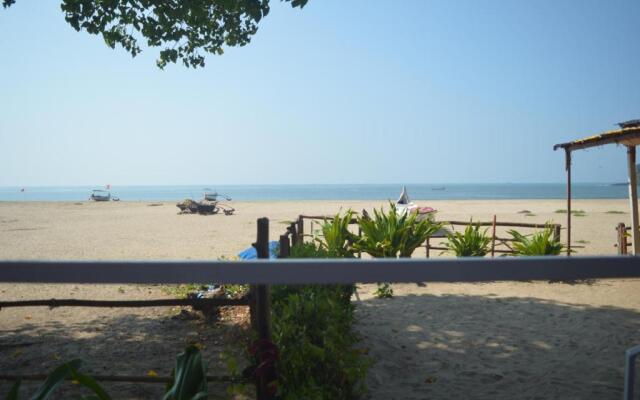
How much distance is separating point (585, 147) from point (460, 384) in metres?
6.42

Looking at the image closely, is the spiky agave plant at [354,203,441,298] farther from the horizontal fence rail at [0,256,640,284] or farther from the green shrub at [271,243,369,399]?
the horizontal fence rail at [0,256,640,284]

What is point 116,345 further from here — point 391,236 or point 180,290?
point 391,236

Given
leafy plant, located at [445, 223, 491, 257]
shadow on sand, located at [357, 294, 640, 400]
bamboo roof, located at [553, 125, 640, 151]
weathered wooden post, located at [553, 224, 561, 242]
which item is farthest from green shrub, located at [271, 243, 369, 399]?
weathered wooden post, located at [553, 224, 561, 242]

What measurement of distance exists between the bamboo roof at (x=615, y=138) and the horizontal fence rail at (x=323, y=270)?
733 centimetres

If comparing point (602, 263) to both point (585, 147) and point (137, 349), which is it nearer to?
point (137, 349)

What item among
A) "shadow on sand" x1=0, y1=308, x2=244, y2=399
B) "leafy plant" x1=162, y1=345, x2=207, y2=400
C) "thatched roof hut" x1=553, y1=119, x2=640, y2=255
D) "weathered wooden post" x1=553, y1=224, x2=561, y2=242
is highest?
"thatched roof hut" x1=553, y1=119, x2=640, y2=255

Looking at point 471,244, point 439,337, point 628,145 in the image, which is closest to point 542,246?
point 471,244

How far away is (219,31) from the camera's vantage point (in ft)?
23.9

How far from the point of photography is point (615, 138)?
23.9ft

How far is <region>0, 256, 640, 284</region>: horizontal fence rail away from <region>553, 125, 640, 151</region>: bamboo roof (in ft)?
24.1

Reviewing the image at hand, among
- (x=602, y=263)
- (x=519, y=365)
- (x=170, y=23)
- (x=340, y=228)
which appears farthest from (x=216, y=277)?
(x=340, y=228)

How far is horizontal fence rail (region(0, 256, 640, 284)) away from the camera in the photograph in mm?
833

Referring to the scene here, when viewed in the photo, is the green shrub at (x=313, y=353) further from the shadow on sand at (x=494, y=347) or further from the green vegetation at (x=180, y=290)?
the green vegetation at (x=180, y=290)

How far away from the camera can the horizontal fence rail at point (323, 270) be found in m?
0.83
